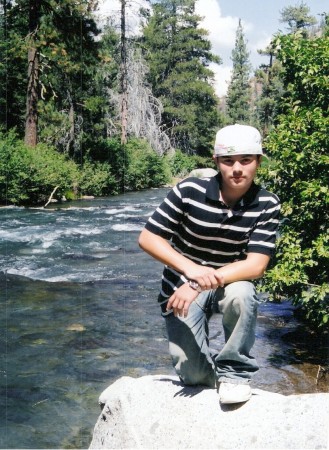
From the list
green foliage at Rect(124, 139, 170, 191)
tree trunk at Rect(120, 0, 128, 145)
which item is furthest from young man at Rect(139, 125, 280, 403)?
tree trunk at Rect(120, 0, 128, 145)

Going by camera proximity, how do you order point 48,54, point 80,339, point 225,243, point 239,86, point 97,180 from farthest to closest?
point 239,86 → point 97,180 → point 48,54 → point 80,339 → point 225,243

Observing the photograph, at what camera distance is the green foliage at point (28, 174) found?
23859 millimetres

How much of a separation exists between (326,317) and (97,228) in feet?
41.9

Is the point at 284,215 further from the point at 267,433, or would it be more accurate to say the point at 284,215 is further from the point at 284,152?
the point at 267,433

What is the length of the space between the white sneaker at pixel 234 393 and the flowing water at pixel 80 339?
296cm

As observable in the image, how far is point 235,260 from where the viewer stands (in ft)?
11.4

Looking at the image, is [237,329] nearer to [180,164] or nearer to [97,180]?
[97,180]

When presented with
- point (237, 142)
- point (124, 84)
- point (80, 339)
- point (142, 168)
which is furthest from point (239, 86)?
point (237, 142)

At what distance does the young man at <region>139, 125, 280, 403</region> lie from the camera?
3.20 metres

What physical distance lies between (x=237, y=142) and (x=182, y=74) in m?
58.6

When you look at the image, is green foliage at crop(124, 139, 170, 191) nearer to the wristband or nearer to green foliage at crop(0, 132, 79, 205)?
green foliage at crop(0, 132, 79, 205)

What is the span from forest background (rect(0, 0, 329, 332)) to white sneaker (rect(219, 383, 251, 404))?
379cm

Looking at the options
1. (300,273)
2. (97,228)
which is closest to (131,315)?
(300,273)

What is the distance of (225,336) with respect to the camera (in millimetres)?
3412
